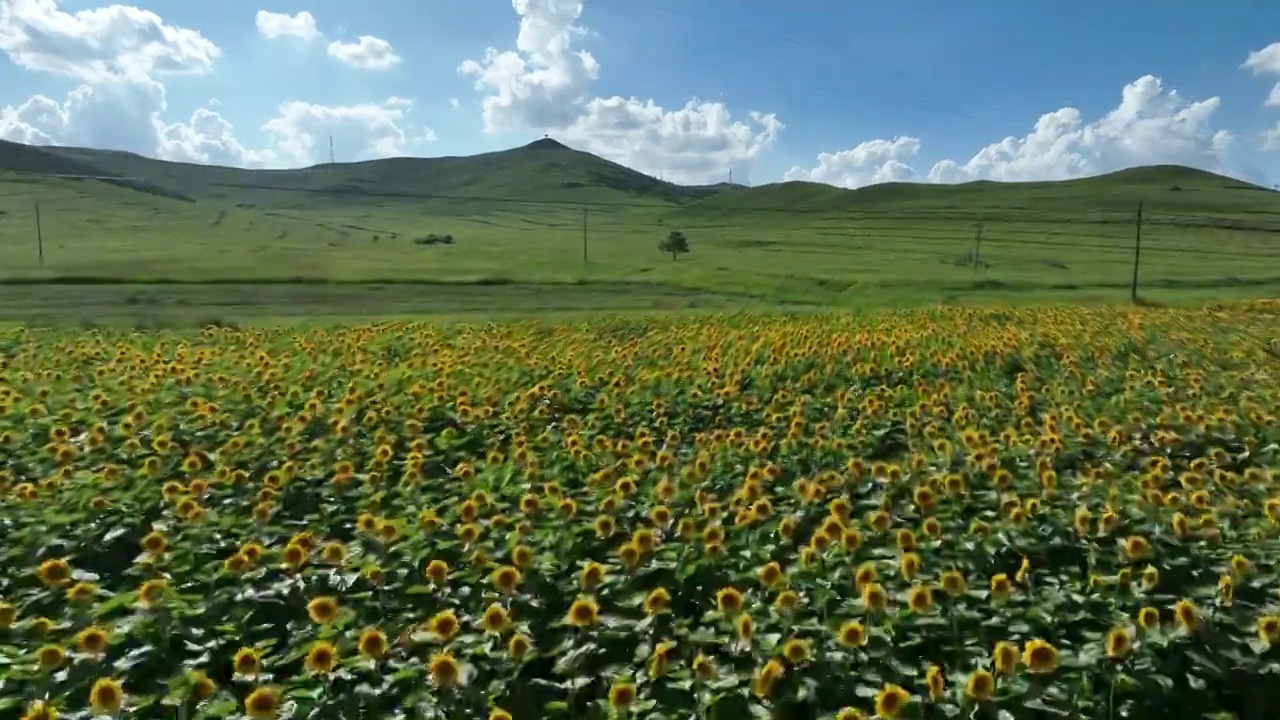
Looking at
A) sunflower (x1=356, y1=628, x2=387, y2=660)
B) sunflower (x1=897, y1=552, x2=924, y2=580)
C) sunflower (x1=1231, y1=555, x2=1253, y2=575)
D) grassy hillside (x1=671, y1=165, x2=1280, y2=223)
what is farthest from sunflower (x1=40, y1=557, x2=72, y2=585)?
grassy hillside (x1=671, y1=165, x2=1280, y2=223)

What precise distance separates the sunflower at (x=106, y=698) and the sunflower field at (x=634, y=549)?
0.01m

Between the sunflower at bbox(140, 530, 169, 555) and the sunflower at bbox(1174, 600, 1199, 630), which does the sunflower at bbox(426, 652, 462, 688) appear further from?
the sunflower at bbox(1174, 600, 1199, 630)

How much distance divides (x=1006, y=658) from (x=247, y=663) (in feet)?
8.67

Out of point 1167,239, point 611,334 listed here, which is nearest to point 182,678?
point 611,334

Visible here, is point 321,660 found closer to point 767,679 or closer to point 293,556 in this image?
point 293,556

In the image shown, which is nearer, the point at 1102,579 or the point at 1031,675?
the point at 1031,675

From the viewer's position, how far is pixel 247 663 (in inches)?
131

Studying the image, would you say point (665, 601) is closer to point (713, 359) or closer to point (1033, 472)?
point (1033, 472)

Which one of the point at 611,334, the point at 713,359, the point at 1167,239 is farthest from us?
the point at 1167,239

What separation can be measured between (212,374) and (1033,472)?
7130 millimetres

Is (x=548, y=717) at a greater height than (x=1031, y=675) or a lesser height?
lesser

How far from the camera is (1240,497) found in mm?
5117

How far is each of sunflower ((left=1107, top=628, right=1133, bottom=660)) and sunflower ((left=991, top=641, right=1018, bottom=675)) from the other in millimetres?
354

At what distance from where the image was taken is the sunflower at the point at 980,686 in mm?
3029
